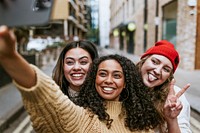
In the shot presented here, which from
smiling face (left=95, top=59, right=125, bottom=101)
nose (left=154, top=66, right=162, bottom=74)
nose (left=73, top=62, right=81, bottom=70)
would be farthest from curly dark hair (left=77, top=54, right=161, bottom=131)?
nose (left=73, top=62, right=81, bottom=70)

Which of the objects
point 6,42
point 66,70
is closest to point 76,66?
point 66,70

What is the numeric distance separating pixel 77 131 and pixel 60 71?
50.0 inches

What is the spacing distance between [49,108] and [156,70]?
49.5 inches

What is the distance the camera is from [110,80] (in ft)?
5.88

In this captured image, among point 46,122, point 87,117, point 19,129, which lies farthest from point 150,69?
point 19,129

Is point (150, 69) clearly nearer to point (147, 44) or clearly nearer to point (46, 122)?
point (46, 122)

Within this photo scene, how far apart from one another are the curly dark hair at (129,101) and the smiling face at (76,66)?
0.77 m

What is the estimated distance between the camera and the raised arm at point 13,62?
927 millimetres

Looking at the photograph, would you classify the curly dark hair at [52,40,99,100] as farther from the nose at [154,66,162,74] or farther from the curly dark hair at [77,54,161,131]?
the curly dark hair at [77,54,161,131]

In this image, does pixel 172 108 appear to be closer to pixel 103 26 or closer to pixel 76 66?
pixel 76 66

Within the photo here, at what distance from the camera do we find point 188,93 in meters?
8.86

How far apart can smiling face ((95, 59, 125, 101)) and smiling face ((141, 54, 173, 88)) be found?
705mm

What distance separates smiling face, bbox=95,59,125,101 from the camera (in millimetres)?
1797

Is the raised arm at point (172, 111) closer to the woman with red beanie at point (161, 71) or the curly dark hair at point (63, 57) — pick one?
the woman with red beanie at point (161, 71)
